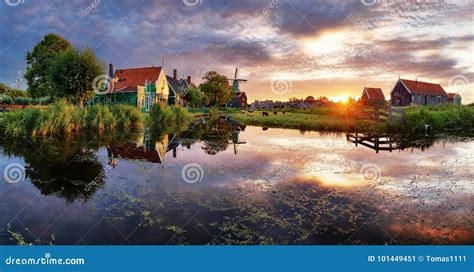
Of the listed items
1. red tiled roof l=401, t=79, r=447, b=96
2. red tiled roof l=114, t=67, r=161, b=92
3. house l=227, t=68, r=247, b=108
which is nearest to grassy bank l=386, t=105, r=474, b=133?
red tiled roof l=401, t=79, r=447, b=96

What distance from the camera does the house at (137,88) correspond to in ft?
125

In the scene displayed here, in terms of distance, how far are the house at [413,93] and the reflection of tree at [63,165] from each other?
152 ft

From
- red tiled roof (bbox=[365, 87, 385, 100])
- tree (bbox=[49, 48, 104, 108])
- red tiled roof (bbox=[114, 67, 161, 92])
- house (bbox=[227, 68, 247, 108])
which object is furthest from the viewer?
house (bbox=[227, 68, 247, 108])

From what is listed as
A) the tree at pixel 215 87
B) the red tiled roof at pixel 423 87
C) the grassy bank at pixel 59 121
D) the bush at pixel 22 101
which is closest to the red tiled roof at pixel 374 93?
the red tiled roof at pixel 423 87

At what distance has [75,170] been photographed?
30.5 ft

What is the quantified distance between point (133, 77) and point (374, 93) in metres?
40.0

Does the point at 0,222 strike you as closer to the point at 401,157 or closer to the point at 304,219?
the point at 304,219

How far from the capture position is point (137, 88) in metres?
37.3

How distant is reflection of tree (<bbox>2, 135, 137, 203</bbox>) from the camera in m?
7.51

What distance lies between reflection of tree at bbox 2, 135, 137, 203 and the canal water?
0.15 ft

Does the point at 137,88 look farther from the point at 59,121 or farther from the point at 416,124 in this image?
the point at 416,124

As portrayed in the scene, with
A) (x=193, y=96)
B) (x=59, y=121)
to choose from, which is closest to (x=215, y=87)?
(x=193, y=96)

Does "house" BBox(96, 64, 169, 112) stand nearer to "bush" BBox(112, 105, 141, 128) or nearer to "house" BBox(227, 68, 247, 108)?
"bush" BBox(112, 105, 141, 128)

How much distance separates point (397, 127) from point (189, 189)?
2142cm
